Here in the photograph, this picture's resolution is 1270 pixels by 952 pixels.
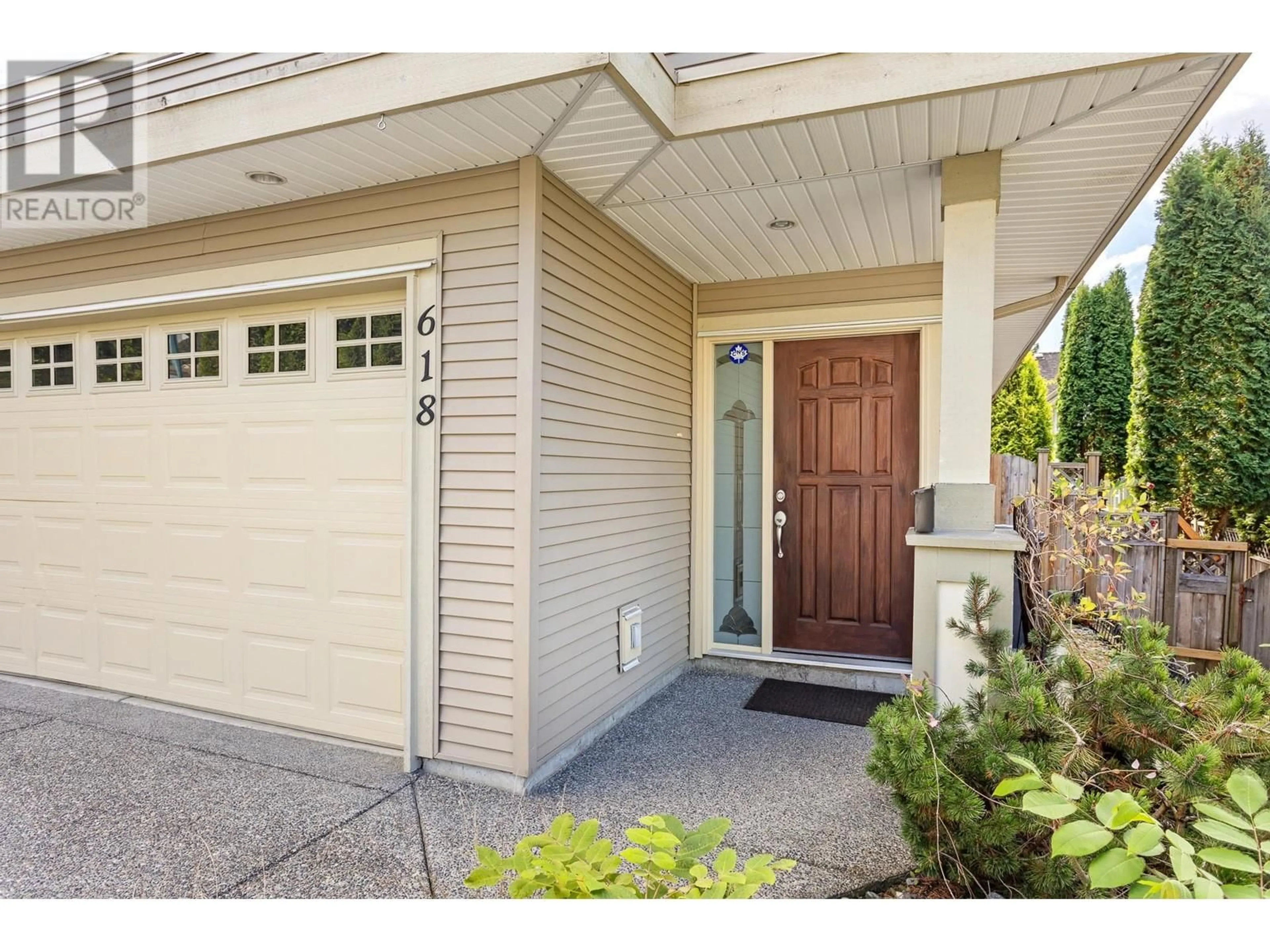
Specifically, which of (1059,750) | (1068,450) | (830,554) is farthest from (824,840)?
(1068,450)

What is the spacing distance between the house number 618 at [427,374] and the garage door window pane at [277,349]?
76 centimetres

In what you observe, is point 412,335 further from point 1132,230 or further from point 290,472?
point 1132,230

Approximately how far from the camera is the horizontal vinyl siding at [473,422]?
2.84 metres

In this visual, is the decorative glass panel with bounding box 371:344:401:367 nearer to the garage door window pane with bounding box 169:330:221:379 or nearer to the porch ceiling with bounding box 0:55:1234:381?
the porch ceiling with bounding box 0:55:1234:381

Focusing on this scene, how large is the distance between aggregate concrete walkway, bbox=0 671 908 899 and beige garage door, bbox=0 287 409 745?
324mm

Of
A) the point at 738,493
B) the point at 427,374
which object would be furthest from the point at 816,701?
the point at 427,374

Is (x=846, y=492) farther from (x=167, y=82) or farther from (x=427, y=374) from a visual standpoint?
(x=167, y=82)

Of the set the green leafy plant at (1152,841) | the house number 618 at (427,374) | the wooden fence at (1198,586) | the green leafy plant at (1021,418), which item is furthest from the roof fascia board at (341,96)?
the green leafy plant at (1021,418)

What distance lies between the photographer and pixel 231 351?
11.6 ft

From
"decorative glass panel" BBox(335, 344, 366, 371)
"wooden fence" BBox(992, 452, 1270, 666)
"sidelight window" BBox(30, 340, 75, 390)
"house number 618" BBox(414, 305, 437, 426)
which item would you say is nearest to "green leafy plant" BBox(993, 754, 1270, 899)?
"house number 618" BBox(414, 305, 437, 426)

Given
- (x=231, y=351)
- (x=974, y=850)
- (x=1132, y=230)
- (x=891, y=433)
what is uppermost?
(x=1132, y=230)

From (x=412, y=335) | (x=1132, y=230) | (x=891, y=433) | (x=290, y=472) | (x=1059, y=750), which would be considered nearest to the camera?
(x=1059, y=750)

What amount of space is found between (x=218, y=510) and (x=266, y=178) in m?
1.65

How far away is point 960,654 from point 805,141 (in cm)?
194
